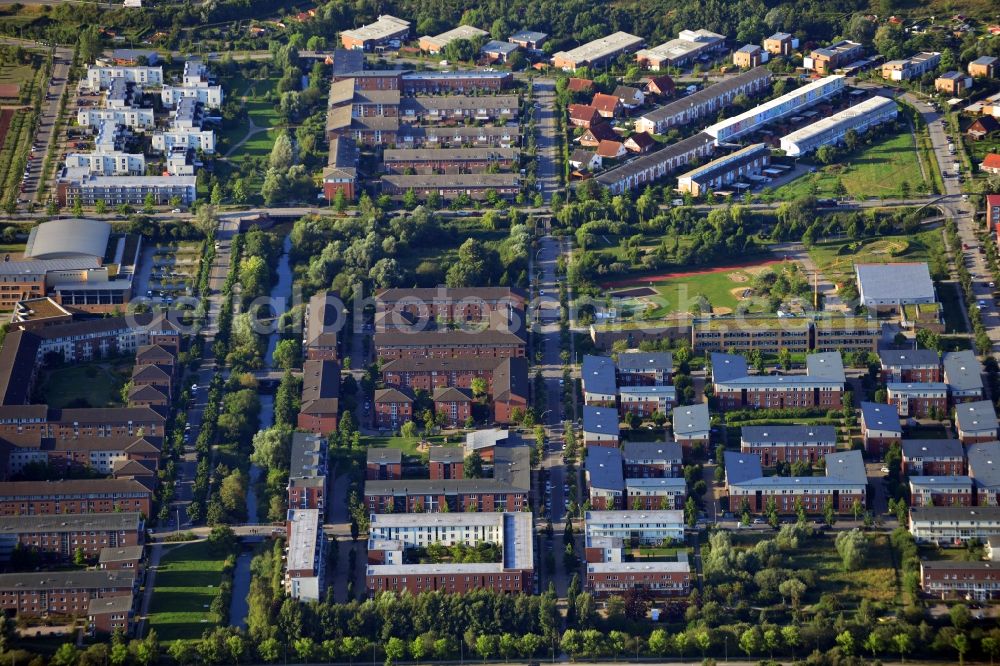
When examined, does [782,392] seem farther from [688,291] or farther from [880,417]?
[688,291]

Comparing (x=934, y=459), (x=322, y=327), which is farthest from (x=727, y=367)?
(x=322, y=327)

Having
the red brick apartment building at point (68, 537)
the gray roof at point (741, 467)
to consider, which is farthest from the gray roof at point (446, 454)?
the red brick apartment building at point (68, 537)

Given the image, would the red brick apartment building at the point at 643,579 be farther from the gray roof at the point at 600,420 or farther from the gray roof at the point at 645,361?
the gray roof at the point at 645,361

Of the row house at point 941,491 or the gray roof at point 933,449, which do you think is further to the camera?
the gray roof at point 933,449

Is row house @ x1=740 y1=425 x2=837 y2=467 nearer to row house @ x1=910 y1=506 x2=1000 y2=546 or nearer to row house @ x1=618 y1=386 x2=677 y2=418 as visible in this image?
row house @ x1=618 y1=386 x2=677 y2=418

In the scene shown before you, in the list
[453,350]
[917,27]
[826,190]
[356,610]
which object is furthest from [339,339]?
[917,27]

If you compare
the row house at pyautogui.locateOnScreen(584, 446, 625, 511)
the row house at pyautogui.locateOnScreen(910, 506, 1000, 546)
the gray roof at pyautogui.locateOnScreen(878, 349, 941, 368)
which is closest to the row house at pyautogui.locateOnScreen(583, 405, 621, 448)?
the row house at pyautogui.locateOnScreen(584, 446, 625, 511)
